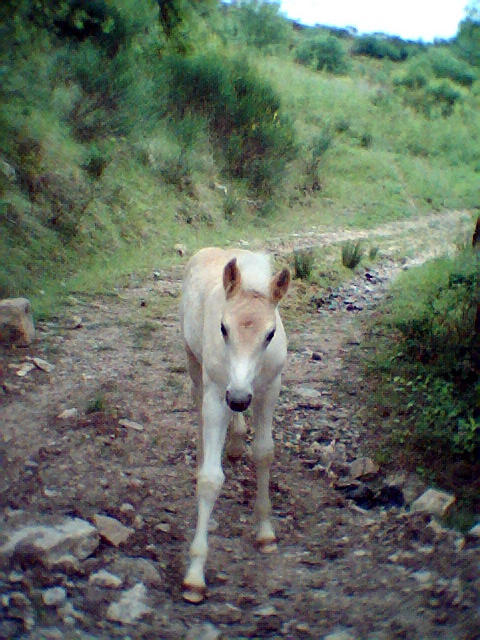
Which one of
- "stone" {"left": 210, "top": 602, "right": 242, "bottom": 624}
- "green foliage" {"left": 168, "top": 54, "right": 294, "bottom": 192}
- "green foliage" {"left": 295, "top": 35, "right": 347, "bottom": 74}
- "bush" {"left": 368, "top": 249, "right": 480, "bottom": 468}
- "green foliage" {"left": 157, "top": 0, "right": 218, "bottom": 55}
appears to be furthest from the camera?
"green foliage" {"left": 295, "top": 35, "right": 347, "bottom": 74}

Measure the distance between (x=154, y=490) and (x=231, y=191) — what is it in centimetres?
973

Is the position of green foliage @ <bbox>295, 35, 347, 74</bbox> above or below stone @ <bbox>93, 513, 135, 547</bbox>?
above

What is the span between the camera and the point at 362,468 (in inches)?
171

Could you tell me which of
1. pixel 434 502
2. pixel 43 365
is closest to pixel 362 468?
pixel 434 502

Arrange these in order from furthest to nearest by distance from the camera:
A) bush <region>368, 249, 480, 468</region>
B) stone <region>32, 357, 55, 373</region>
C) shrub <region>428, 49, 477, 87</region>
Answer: shrub <region>428, 49, 477, 87</region>, stone <region>32, 357, 55, 373</region>, bush <region>368, 249, 480, 468</region>

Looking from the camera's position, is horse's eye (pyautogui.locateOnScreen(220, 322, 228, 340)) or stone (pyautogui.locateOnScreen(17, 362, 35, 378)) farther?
stone (pyautogui.locateOnScreen(17, 362, 35, 378))

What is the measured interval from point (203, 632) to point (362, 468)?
189 centimetres

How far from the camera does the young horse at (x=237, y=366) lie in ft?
10.1

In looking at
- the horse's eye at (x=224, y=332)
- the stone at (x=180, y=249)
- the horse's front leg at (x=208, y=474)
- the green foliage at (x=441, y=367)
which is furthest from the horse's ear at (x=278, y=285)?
the stone at (x=180, y=249)

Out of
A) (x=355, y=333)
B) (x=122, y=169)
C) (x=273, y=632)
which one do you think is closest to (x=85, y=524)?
(x=273, y=632)

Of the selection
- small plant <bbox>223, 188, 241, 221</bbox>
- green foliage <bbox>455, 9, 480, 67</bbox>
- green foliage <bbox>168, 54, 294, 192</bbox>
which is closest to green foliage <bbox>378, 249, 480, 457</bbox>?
green foliage <bbox>455, 9, 480, 67</bbox>

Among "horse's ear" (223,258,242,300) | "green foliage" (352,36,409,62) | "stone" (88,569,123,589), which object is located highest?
"green foliage" (352,36,409,62)

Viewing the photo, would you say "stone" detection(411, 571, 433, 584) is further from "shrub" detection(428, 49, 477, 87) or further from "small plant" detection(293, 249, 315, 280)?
"shrub" detection(428, 49, 477, 87)

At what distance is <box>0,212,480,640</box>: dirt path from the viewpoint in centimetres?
282
